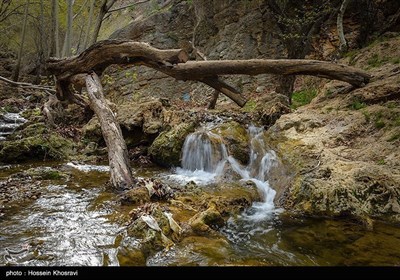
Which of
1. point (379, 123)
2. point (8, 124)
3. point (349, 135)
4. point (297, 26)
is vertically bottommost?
point (8, 124)

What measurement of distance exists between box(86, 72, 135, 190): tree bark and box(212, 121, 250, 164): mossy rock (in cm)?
300

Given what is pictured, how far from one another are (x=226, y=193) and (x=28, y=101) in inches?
662

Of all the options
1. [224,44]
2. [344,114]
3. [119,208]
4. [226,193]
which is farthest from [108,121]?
[224,44]

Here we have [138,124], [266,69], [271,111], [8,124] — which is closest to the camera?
[266,69]

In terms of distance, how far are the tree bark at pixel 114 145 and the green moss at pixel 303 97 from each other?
7.04 m

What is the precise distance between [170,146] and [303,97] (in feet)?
20.2

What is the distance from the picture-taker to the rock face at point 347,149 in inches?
187

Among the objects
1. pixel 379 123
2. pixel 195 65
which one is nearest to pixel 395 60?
pixel 379 123

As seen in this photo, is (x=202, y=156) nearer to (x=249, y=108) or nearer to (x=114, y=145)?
(x=114, y=145)

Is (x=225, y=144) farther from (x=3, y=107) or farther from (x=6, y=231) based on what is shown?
(x=3, y=107)

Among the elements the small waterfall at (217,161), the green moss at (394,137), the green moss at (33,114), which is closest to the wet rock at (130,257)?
the small waterfall at (217,161)

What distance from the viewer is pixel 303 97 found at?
12.1 m

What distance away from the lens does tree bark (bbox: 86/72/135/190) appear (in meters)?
5.45

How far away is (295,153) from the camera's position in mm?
6320
